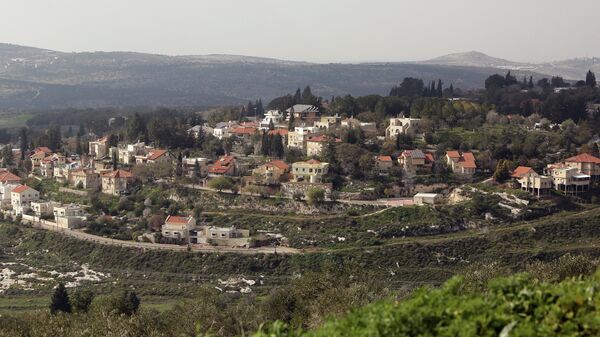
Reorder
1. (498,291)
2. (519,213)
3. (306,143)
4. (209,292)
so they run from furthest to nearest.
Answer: (306,143), (519,213), (209,292), (498,291)

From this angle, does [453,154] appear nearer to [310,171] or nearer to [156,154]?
[310,171]

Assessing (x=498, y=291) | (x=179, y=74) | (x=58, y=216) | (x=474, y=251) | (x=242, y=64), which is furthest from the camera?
(x=242, y=64)

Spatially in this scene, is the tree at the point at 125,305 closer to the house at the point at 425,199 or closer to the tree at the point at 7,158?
the house at the point at 425,199

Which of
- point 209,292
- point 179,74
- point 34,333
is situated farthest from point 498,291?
point 179,74

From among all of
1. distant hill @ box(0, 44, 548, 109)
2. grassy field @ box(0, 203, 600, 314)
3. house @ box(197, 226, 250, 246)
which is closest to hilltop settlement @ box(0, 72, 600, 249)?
house @ box(197, 226, 250, 246)

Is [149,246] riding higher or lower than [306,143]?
lower

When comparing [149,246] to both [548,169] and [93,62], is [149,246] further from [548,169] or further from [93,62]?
[93,62]
